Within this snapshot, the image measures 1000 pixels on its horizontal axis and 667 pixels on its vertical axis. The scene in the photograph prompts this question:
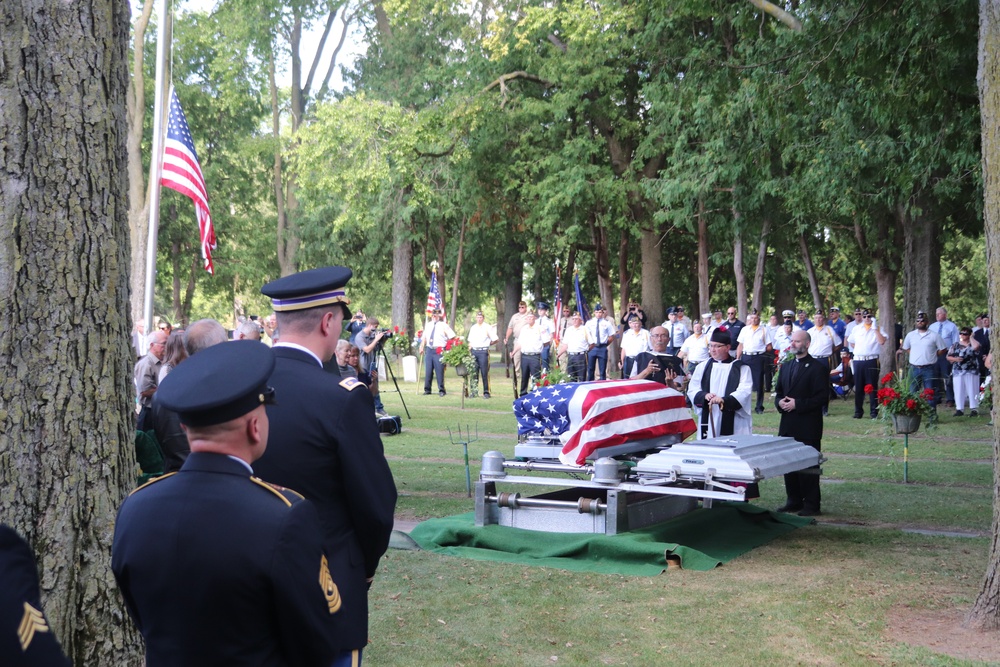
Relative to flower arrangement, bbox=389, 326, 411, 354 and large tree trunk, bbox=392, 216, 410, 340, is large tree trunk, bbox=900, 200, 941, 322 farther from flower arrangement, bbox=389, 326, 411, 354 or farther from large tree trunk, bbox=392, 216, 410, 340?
large tree trunk, bbox=392, 216, 410, 340

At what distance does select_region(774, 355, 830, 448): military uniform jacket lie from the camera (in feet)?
36.9

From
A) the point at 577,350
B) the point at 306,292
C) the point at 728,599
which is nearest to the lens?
the point at 306,292

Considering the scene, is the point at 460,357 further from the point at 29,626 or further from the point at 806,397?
the point at 29,626

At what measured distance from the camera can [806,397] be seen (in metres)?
11.3

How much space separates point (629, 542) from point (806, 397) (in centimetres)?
327

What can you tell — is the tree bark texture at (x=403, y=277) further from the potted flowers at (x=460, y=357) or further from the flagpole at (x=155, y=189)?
the flagpole at (x=155, y=189)

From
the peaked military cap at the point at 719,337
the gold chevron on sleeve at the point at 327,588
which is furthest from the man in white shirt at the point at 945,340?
the gold chevron on sleeve at the point at 327,588

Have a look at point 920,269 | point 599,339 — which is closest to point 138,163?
point 599,339

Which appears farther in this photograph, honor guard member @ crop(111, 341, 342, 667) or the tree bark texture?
the tree bark texture

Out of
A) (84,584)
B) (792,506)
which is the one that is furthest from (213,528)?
(792,506)

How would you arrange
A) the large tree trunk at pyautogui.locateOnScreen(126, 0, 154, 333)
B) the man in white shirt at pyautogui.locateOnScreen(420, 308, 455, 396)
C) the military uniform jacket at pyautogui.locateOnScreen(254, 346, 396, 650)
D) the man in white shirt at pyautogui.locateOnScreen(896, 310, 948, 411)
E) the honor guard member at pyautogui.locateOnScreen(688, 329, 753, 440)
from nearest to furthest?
the military uniform jacket at pyautogui.locateOnScreen(254, 346, 396, 650) → the honor guard member at pyautogui.locateOnScreen(688, 329, 753, 440) → the man in white shirt at pyautogui.locateOnScreen(896, 310, 948, 411) → the man in white shirt at pyautogui.locateOnScreen(420, 308, 455, 396) → the large tree trunk at pyautogui.locateOnScreen(126, 0, 154, 333)

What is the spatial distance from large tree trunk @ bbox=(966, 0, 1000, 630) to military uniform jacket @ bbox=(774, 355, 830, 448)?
4353mm

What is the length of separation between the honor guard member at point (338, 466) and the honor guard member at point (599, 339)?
20.2 metres

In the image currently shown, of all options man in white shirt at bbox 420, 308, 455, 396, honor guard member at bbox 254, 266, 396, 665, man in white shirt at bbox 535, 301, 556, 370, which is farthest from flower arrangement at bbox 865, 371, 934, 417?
man in white shirt at bbox 420, 308, 455, 396
